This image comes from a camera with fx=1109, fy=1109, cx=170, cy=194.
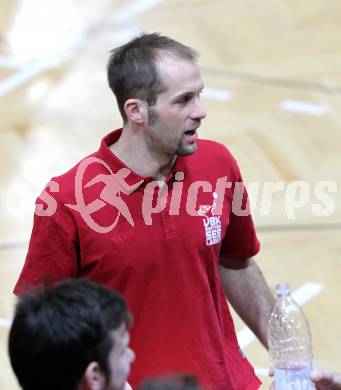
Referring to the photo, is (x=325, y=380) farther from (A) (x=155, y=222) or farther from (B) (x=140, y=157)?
(B) (x=140, y=157)

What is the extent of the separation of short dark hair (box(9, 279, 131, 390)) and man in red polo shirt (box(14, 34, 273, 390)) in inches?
28.0

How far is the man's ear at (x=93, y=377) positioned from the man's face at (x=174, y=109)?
105 cm

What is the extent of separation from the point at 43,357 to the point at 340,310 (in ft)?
8.95

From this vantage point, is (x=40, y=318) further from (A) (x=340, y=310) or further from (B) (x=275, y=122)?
(B) (x=275, y=122)

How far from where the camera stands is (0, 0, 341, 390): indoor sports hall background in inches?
208

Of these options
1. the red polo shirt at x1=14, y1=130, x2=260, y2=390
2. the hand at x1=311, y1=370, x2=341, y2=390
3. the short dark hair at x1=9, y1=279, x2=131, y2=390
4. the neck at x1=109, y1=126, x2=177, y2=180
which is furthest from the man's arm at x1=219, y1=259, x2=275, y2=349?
the short dark hair at x1=9, y1=279, x2=131, y2=390

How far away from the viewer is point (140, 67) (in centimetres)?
336

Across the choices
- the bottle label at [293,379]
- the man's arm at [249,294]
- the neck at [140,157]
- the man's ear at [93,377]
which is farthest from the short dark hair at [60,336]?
the man's arm at [249,294]

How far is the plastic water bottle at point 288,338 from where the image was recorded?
3066 mm

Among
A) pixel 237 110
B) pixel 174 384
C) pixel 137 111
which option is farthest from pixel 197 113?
pixel 237 110

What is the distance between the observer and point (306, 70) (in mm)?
6734

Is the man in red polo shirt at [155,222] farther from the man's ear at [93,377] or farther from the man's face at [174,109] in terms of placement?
the man's ear at [93,377]

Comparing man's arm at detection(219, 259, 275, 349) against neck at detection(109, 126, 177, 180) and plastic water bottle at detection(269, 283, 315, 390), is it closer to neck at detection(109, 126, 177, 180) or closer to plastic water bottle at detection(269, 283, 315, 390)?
plastic water bottle at detection(269, 283, 315, 390)

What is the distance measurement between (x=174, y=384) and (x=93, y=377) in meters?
0.36
